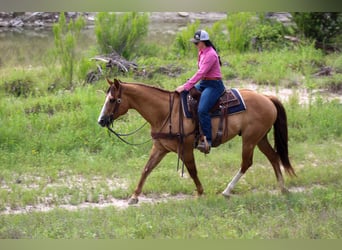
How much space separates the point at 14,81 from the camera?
1259 centimetres

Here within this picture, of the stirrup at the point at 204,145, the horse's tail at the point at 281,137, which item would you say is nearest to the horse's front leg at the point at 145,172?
the stirrup at the point at 204,145

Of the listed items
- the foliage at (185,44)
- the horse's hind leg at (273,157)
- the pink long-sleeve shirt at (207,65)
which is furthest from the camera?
the foliage at (185,44)

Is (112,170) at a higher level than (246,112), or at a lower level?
lower

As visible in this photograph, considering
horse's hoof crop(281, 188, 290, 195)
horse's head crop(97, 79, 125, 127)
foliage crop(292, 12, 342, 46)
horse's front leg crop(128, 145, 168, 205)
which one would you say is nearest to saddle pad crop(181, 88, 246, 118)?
horse's front leg crop(128, 145, 168, 205)

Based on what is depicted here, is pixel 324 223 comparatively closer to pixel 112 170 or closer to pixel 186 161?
pixel 186 161

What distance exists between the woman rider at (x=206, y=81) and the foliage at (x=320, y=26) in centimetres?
817

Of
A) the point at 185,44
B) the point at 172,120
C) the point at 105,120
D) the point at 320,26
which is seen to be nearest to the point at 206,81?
the point at 172,120

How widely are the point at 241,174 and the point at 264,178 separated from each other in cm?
72

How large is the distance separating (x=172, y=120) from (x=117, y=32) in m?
6.69

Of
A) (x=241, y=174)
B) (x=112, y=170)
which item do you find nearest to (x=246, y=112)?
(x=241, y=174)

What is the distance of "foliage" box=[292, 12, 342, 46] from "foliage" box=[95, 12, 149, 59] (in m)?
4.22

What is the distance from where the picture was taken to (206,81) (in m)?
7.26

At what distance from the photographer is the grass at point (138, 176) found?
20.8 ft

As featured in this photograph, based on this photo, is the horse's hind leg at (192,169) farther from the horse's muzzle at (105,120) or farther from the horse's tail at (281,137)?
the horse's tail at (281,137)
